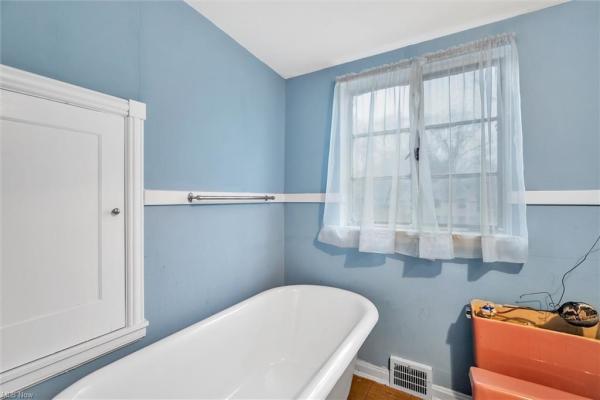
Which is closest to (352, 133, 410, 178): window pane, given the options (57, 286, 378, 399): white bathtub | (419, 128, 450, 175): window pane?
(419, 128, 450, 175): window pane

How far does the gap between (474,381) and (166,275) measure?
1.57m

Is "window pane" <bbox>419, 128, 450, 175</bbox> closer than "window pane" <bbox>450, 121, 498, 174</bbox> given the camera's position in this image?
No

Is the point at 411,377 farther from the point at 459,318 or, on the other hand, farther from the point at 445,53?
the point at 445,53

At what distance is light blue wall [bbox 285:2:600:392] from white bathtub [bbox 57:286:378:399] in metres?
0.31

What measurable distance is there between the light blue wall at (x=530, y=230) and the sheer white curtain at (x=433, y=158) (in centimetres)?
11

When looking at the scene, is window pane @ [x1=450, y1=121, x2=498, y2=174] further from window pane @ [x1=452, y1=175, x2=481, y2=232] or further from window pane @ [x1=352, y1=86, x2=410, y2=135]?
window pane @ [x1=352, y1=86, x2=410, y2=135]

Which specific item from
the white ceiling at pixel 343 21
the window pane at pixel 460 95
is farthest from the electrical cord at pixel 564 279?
the white ceiling at pixel 343 21

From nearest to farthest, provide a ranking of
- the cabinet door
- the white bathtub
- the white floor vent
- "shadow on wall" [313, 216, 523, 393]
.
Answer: the cabinet door, the white bathtub, "shadow on wall" [313, 216, 523, 393], the white floor vent

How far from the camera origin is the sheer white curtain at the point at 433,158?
4.45 ft

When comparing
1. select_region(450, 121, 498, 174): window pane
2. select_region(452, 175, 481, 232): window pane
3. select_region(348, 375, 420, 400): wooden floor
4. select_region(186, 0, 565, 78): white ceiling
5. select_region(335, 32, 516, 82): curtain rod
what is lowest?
select_region(348, 375, 420, 400): wooden floor

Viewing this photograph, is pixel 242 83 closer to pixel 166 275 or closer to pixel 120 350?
pixel 166 275

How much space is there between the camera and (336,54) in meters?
1.81

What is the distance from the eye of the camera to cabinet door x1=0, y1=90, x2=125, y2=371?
0.80 meters

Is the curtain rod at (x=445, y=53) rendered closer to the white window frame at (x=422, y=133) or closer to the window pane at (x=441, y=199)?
the white window frame at (x=422, y=133)
